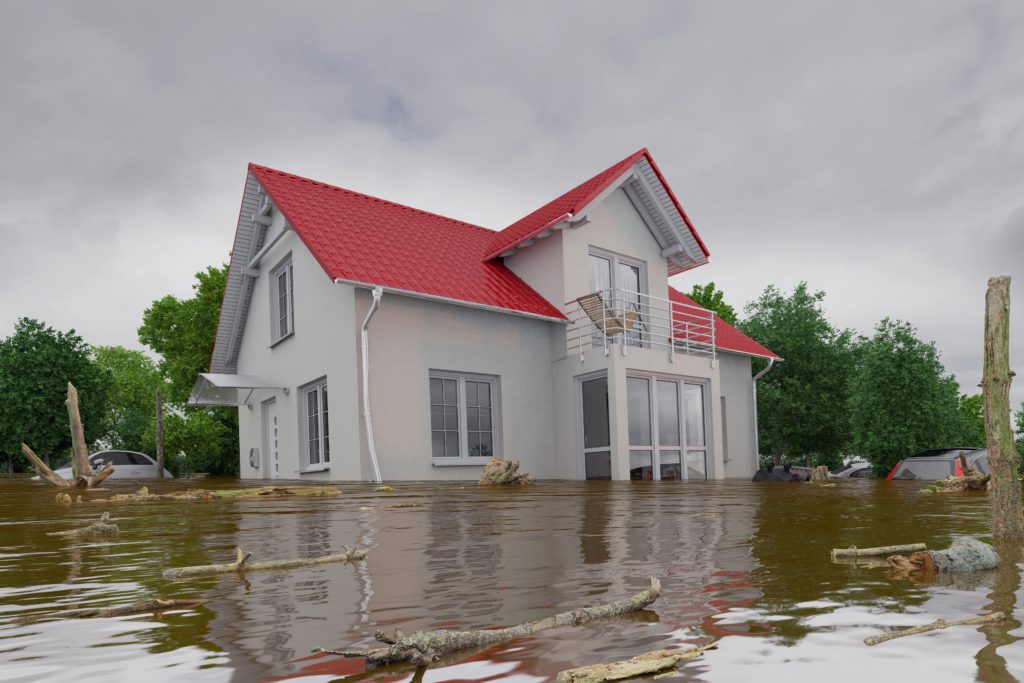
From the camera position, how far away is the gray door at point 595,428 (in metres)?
15.5

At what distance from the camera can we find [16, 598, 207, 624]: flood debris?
2201mm

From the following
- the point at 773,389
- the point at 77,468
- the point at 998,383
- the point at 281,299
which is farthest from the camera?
the point at 773,389

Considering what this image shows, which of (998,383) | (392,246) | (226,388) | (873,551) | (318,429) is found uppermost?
(392,246)

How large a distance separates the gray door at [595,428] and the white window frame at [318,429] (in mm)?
5027

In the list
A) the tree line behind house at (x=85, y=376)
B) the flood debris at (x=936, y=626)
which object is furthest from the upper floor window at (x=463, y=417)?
the tree line behind house at (x=85, y=376)

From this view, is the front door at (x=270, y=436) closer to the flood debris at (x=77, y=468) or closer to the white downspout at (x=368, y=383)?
the white downspout at (x=368, y=383)

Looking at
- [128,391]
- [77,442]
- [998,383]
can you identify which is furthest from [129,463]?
[128,391]

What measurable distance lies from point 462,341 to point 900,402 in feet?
55.1

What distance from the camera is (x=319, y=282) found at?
47.3ft

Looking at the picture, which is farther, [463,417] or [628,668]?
[463,417]

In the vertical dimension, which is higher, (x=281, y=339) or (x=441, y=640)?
(x=281, y=339)

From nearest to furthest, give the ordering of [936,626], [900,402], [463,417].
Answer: [936,626]
[463,417]
[900,402]

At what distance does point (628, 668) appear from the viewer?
5.24 ft

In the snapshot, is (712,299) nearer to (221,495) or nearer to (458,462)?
(458,462)
